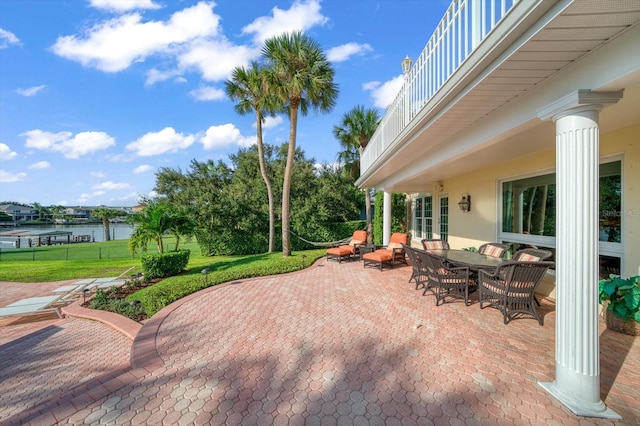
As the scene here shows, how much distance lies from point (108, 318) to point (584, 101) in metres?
7.35

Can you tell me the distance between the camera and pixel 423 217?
37.9 feet

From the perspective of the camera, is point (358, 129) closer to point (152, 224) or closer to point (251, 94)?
point (251, 94)

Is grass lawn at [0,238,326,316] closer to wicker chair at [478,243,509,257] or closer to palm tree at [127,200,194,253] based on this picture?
palm tree at [127,200,194,253]

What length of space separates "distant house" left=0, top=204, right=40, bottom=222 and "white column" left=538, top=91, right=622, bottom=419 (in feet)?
323

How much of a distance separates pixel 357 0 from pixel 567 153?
762 centimetres

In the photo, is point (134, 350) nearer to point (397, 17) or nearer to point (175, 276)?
point (175, 276)

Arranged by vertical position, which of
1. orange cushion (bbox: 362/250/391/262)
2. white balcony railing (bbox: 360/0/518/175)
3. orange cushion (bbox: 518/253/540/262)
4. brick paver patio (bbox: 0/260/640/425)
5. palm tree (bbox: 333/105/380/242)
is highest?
palm tree (bbox: 333/105/380/242)

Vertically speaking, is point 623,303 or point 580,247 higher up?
point 580,247

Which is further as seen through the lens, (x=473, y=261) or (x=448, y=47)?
(x=473, y=261)

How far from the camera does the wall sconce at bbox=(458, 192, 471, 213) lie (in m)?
7.72

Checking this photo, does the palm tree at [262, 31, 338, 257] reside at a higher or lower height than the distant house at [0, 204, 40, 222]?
higher

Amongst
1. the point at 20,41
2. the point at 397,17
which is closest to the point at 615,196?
the point at 397,17

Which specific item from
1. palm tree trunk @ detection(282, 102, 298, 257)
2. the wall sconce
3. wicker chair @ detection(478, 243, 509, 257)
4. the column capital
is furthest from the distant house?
the column capital

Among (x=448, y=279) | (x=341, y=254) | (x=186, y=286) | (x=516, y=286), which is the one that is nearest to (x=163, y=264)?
(x=186, y=286)
